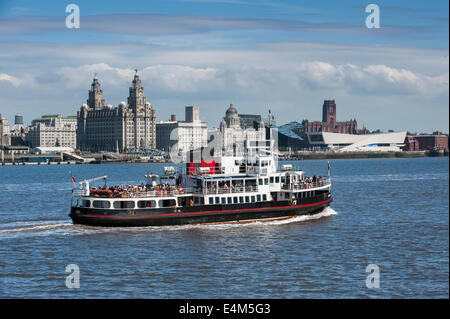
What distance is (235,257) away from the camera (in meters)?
38.5

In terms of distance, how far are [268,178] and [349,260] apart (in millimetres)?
19029

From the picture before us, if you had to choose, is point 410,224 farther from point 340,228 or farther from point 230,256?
point 230,256

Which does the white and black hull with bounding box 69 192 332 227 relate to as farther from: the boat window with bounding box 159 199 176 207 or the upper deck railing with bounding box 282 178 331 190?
the upper deck railing with bounding box 282 178 331 190

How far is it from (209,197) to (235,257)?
46.5 feet

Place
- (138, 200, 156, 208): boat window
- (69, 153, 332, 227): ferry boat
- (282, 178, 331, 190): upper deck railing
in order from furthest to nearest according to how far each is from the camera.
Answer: (282, 178, 331, 190): upper deck railing → (138, 200, 156, 208): boat window → (69, 153, 332, 227): ferry boat

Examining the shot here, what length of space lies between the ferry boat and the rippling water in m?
1.10

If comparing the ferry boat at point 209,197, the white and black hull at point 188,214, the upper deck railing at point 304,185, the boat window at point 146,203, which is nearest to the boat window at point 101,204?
the ferry boat at point 209,197

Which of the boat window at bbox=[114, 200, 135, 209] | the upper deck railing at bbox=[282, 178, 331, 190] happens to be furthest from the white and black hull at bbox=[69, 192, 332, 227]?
the upper deck railing at bbox=[282, 178, 331, 190]

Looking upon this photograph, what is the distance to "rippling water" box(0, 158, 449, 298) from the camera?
30.9m

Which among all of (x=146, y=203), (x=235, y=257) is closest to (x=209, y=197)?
(x=146, y=203)

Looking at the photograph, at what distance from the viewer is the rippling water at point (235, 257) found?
1216 inches

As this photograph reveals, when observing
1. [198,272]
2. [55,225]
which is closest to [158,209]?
[55,225]

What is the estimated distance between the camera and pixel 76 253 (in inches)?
1575

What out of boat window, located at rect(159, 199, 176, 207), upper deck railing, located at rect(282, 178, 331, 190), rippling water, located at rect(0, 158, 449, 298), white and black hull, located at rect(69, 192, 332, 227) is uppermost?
upper deck railing, located at rect(282, 178, 331, 190)
